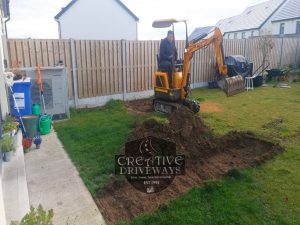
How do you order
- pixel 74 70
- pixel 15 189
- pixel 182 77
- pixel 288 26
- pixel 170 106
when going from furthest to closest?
pixel 288 26 → pixel 74 70 → pixel 170 106 → pixel 182 77 → pixel 15 189

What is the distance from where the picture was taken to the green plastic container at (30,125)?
564cm

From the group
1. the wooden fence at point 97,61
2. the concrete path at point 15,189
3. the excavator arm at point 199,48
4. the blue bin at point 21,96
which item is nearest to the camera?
the concrete path at point 15,189

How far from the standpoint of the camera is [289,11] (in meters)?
28.0

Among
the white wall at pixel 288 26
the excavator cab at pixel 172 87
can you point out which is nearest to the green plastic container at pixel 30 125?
the excavator cab at pixel 172 87

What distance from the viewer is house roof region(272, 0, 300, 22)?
26673mm

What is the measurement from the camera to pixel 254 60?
14.8m

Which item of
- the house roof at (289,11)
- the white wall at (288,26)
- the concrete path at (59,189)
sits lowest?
the concrete path at (59,189)

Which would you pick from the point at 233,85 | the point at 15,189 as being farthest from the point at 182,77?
the point at 15,189

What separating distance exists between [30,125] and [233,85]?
5705mm

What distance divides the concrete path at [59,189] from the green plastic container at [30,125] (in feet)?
2.00

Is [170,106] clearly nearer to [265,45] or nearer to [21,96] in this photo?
[21,96]

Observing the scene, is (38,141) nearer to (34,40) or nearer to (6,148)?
(6,148)

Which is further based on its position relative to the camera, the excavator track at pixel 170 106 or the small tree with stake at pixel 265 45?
the small tree with stake at pixel 265 45

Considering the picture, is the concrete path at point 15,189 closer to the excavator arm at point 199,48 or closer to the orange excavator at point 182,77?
the orange excavator at point 182,77
